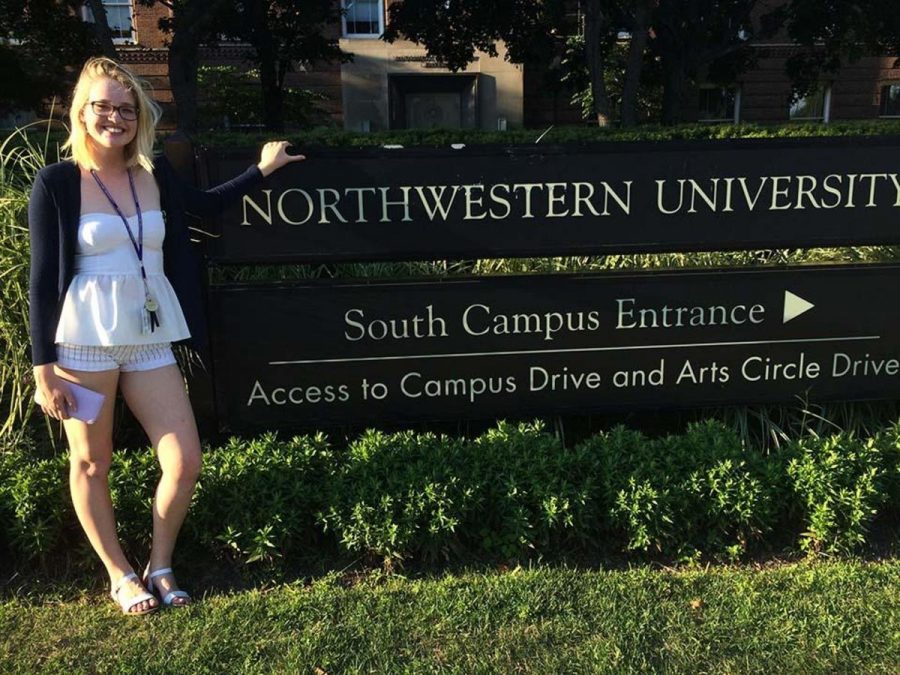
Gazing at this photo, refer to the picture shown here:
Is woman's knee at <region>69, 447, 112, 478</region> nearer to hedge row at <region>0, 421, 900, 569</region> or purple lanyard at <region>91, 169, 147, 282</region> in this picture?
hedge row at <region>0, 421, 900, 569</region>

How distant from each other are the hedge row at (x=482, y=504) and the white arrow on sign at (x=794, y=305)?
578 millimetres

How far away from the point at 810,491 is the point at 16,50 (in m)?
21.8

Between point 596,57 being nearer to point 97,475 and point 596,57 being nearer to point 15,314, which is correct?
point 15,314

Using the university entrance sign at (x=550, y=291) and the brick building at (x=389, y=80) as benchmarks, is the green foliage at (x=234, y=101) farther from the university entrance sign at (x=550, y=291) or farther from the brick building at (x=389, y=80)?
the university entrance sign at (x=550, y=291)

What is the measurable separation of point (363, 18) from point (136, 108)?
74.2 ft

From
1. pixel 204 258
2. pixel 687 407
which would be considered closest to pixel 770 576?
pixel 687 407

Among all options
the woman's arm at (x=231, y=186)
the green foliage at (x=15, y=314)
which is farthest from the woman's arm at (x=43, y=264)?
the green foliage at (x=15, y=314)

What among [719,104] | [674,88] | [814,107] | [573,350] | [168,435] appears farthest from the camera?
[814,107]

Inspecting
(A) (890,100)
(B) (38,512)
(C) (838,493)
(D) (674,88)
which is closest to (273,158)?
(B) (38,512)

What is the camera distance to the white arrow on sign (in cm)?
327

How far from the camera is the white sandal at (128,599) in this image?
2.54 meters

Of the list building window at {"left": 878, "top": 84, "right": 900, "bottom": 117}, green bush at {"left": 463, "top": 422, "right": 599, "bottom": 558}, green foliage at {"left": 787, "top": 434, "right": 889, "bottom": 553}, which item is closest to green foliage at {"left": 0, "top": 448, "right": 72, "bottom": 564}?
green bush at {"left": 463, "top": 422, "right": 599, "bottom": 558}

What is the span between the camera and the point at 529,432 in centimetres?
320

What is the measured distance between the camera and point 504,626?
2465 mm
